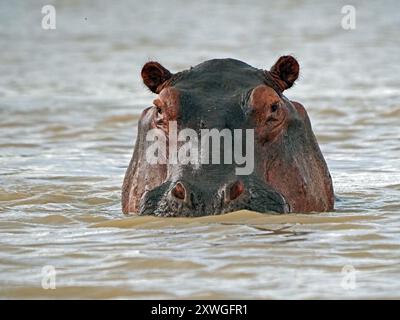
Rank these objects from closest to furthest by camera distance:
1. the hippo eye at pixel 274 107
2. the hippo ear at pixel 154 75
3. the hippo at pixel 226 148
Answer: the hippo at pixel 226 148
the hippo eye at pixel 274 107
the hippo ear at pixel 154 75

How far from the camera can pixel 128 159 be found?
46.9 ft

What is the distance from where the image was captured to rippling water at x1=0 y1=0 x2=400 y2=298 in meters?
7.48

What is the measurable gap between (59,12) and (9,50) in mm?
9713

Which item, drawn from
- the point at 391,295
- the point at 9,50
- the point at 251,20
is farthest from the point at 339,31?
the point at 391,295

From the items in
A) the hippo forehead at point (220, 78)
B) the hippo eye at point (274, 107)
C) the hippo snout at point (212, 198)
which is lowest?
the hippo snout at point (212, 198)

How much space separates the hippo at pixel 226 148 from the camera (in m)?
8.33

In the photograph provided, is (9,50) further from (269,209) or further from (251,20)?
(269,209)

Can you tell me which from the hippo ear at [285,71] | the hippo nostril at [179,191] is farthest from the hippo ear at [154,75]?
the hippo nostril at [179,191]

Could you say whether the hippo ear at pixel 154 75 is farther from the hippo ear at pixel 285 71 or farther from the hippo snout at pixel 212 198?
the hippo snout at pixel 212 198

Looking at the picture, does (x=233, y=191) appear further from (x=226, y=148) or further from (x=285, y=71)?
(x=285, y=71)

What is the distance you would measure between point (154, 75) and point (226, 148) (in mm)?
1371

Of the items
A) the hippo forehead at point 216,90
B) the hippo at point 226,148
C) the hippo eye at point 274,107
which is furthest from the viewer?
the hippo eye at point 274,107

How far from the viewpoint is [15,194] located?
1141 cm

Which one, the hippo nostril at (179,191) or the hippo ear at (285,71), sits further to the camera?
the hippo ear at (285,71)
